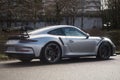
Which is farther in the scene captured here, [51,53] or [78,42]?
[78,42]

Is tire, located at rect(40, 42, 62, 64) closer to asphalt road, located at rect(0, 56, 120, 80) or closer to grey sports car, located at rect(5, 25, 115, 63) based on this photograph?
grey sports car, located at rect(5, 25, 115, 63)

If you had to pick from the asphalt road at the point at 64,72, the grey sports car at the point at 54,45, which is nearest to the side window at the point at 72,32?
the grey sports car at the point at 54,45

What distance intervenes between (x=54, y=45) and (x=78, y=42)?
1223 millimetres

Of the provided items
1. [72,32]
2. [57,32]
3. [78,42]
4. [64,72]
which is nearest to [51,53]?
[57,32]

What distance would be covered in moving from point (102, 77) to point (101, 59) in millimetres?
5318

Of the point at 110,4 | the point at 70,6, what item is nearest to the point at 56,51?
the point at 70,6

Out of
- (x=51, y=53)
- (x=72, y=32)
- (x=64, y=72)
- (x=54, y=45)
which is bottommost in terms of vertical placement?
(x=64, y=72)

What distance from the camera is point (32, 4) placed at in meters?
30.6

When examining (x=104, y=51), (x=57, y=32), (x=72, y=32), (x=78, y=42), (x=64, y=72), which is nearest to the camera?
(x=64, y=72)

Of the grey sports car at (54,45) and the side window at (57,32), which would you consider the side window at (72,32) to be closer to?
the grey sports car at (54,45)

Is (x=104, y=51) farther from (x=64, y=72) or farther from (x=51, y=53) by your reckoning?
(x=64, y=72)

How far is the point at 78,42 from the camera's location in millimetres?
15203

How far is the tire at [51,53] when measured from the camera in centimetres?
1408

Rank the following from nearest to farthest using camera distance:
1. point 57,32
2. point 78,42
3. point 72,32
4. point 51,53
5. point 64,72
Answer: point 64,72
point 51,53
point 57,32
point 78,42
point 72,32
